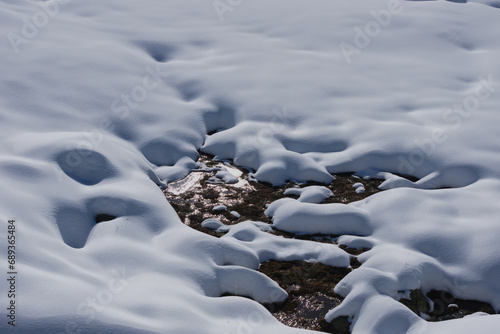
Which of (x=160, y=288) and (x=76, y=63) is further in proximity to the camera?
(x=76, y=63)

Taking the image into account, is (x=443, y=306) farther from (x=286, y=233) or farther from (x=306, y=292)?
(x=286, y=233)

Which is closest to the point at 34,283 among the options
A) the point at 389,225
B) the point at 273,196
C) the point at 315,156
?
the point at 273,196

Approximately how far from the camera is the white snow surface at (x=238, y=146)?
374 centimetres

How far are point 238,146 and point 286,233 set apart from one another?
1570mm

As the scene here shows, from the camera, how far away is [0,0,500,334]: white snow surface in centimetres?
374

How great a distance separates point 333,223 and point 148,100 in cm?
317

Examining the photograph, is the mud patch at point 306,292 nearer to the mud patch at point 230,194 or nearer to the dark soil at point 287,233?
the dark soil at point 287,233

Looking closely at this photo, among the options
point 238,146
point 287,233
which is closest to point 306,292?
point 287,233

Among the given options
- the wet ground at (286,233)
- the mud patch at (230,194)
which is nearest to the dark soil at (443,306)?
the wet ground at (286,233)

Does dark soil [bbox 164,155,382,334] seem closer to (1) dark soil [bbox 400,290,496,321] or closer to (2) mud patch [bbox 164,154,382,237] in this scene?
(2) mud patch [bbox 164,154,382,237]

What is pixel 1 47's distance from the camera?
725cm

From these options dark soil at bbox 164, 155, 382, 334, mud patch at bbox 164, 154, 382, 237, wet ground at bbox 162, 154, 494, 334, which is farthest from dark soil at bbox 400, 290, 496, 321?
mud patch at bbox 164, 154, 382, 237

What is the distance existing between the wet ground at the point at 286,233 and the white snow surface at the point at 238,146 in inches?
4.4

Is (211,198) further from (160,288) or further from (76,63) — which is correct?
(76,63)
